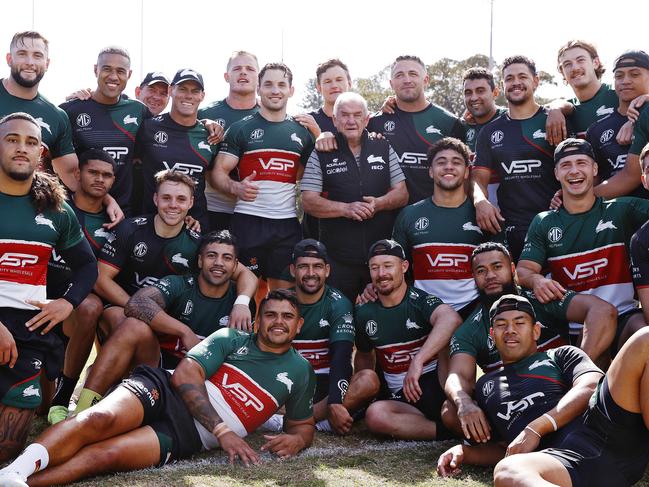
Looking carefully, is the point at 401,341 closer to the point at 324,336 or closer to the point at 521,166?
the point at 324,336

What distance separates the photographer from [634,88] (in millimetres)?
6738

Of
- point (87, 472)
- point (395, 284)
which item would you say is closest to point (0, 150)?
point (87, 472)

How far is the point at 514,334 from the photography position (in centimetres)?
509

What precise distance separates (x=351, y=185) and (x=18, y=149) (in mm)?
3155

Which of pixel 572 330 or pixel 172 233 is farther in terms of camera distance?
pixel 172 233

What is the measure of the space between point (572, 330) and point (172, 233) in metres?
3.60

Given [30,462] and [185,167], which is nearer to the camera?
[30,462]

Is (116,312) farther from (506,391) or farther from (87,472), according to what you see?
(506,391)

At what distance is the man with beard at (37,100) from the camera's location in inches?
267

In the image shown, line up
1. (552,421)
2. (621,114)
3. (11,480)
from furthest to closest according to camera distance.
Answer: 1. (621,114)
2. (552,421)
3. (11,480)

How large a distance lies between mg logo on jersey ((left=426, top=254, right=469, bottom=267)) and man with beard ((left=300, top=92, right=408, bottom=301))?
2.46ft

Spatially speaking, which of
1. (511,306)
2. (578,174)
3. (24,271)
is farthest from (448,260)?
(24,271)

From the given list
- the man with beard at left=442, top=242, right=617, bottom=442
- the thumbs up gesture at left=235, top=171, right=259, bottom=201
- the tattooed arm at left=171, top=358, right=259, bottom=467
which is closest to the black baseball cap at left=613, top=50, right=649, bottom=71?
the man with beard at left=442, top=242, right=617, bottom=442

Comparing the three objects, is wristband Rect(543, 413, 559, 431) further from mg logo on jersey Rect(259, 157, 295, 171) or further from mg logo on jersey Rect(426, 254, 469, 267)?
mg logo on jersey Rect(259, 157, 295, 171)
